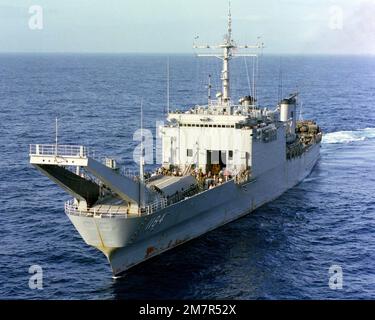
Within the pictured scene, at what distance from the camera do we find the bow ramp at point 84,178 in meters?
26.0

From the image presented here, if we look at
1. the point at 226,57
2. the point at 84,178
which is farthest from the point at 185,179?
the point at 226,57

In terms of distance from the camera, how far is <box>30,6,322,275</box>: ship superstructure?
28797 millimetres

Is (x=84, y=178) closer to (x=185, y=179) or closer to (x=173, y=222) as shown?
(x=173, y=222)

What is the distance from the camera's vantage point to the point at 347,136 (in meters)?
68.8

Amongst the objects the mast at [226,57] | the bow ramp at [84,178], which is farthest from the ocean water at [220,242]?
the mast at [226,57]

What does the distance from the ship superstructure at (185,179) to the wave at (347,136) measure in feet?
48.4

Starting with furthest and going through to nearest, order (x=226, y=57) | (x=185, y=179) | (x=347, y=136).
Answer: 1. (x=347, y=136)
2. (x=226, y=57)
3. (x=185, y=179)

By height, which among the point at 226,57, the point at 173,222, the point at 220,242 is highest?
the point at 226,57

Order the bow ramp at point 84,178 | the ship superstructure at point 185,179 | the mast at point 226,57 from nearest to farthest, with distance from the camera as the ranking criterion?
the bow ramp at point 84,178, the ship superstructure at point 185,179, the mast at point 226,57

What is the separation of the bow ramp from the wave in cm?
4035

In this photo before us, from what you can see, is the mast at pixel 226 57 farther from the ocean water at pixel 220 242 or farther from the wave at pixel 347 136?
the wave at pixel 347 136

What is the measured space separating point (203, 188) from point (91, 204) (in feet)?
28.4

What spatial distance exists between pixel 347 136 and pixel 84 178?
45.4m

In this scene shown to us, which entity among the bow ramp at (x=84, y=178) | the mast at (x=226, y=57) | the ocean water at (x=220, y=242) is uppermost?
the mast at (x=226, y=57)
